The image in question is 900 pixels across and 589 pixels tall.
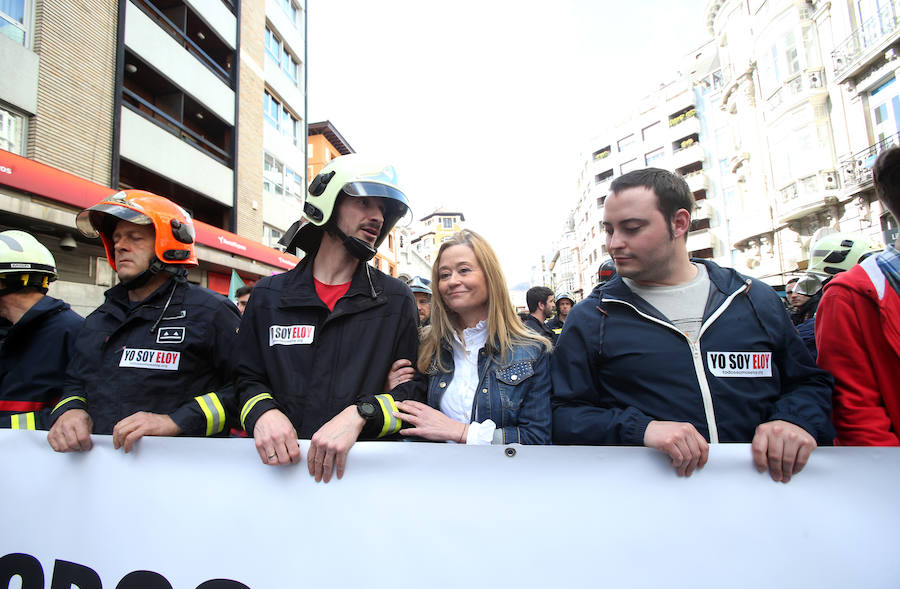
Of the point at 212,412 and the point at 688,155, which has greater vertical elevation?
the point at 688,155

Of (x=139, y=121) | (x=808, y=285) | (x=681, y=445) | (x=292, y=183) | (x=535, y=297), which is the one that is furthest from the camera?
(x=292, y=183)

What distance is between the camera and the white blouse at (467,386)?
5.73 feet

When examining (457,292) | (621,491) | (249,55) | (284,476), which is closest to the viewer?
(621,491)

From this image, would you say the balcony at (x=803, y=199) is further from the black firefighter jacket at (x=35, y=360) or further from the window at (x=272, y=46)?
the window at (x=272, y=46)

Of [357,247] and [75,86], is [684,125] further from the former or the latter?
[357,247]

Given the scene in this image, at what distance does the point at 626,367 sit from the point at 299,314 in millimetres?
1311

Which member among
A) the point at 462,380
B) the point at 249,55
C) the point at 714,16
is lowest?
the point at 462,380

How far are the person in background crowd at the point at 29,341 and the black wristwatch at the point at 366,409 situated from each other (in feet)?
5.74

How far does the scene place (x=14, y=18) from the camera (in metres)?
9.03

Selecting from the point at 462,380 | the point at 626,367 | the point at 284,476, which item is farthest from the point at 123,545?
the point at 626,367

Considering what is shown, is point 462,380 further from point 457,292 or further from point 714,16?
point 714,16

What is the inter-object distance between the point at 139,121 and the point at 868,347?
1529 cm

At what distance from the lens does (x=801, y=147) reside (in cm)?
1917

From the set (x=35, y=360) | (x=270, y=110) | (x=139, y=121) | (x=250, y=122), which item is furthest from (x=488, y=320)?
(x=270, y=110)
